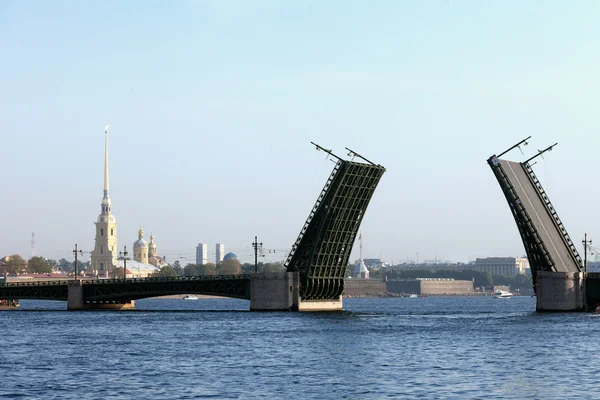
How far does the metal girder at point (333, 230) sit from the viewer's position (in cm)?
8300

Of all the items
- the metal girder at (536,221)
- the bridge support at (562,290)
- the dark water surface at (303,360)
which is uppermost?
the metal girder at (536,221)

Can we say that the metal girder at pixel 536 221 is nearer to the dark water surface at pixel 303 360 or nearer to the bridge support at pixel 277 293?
the dark water surface at pixel 303 360

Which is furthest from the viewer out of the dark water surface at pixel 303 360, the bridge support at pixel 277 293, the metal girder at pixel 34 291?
the metal girder at pixel 34 291

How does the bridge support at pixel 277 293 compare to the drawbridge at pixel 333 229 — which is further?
the bridge support at pixel 277 293

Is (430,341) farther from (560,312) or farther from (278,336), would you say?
(560,312)

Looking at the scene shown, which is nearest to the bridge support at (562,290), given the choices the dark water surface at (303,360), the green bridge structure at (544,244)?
the green bridge structure at (544,244)

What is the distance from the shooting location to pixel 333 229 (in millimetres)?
86062

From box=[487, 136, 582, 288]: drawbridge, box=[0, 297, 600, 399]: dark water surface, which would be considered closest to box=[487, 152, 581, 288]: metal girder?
box=[487, 136, 582, 288]: drawbridge

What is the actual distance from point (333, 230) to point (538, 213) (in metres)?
15.4

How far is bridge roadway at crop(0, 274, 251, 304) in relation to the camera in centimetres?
9288

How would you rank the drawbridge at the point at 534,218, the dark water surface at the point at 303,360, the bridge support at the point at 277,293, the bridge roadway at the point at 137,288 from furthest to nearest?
the bridge roadway at the point at 137,288 → the bridge support at the point at 277,293 → the drawbridge at the point at 534,218 → the dark water surface at the point at 303,360

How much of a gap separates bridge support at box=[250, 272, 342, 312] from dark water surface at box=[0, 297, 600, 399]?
42.2 ft

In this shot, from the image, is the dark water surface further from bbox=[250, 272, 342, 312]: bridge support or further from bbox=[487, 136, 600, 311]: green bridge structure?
bbox=[250, 272, 342, 312]: bridge support

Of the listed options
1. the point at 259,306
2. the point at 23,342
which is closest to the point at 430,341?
the point at 23,342
